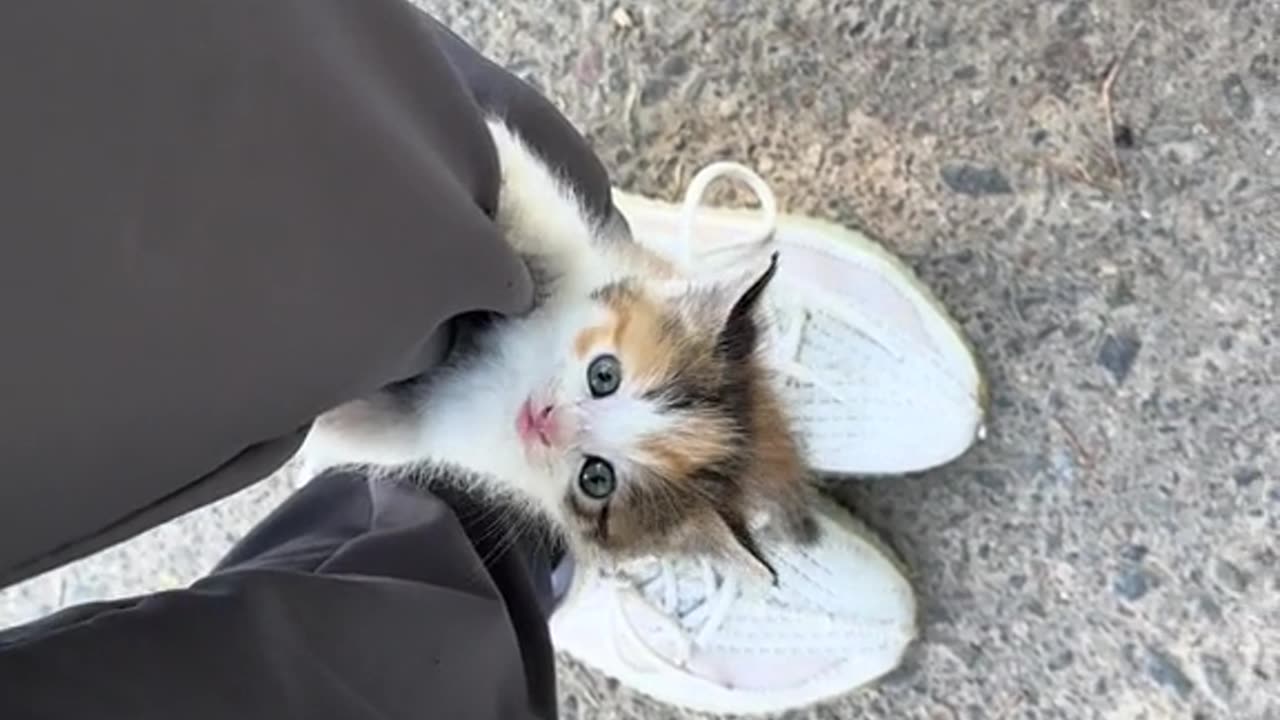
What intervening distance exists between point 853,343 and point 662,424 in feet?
1.20

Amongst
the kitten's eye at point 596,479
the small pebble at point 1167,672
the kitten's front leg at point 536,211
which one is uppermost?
the kitten's front leg at point 536,211

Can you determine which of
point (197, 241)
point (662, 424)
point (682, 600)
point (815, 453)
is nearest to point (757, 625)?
point (682, 600)

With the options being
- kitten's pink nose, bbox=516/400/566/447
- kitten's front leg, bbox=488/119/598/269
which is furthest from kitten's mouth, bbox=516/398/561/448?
kitten's front leg, bbox=488/119/598/269

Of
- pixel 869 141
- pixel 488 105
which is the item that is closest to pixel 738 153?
pixel 869 141

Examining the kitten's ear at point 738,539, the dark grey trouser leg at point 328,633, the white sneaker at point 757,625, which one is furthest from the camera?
the white sneaker at point 757,625

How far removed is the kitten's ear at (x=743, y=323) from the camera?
4.46ft

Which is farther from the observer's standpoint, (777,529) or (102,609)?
(777,529)

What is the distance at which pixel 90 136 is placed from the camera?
2.26 feet

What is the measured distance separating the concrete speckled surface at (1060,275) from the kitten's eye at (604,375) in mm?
418

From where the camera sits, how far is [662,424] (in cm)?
134

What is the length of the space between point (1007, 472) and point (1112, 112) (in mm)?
383

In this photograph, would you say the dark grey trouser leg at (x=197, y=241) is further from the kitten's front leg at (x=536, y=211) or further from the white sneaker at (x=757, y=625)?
the white sneaker at (x=757, y=625)

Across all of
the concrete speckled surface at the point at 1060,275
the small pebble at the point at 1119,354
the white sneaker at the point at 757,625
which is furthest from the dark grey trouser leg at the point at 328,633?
the small pebble at the point at 1119,354

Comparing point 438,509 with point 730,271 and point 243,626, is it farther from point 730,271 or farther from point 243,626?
point 730,271
